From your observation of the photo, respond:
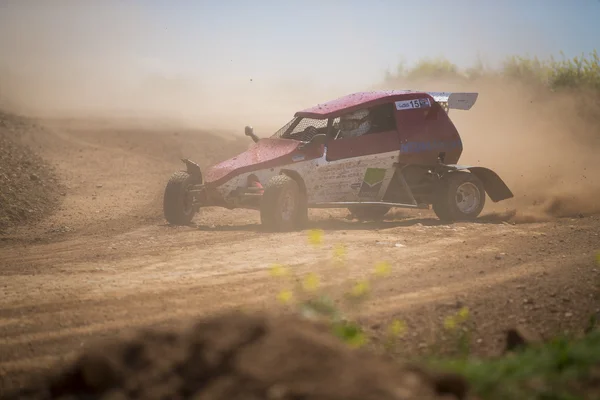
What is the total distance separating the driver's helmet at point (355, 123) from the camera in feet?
36.2

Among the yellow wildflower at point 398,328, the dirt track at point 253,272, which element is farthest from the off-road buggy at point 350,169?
the yellow wildflower at point 398,328

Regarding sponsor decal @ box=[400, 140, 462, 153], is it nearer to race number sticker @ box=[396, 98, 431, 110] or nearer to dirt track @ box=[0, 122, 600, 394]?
race number sticker @ box=[396, 98, 431, 110]

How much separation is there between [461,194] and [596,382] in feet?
29.2

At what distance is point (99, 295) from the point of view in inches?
243

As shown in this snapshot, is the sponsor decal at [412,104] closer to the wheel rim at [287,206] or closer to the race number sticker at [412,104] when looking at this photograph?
the race number sticker at [412,104]

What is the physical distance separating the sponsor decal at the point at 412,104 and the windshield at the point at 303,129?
1222 mm

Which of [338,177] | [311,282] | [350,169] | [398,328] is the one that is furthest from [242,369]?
[350,169]

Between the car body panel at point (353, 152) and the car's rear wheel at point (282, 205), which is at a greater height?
the car body panel at point (353, 152)

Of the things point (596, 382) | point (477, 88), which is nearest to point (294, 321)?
point (596, 382)

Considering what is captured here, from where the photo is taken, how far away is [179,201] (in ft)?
37.1

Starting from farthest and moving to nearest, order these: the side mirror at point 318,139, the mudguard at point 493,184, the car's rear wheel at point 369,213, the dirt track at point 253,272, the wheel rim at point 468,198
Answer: the car's rear wheel at point 369,213 < the mudguard at point 493,184 < the wheel rim at point 468,198 < the side mirror at point 318,139 < the dirt track at point 253,272

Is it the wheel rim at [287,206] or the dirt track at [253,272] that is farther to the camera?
the wheel rim at [287,206]

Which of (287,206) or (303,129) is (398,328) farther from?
(303,129)

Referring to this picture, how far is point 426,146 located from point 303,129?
203 centimetres
